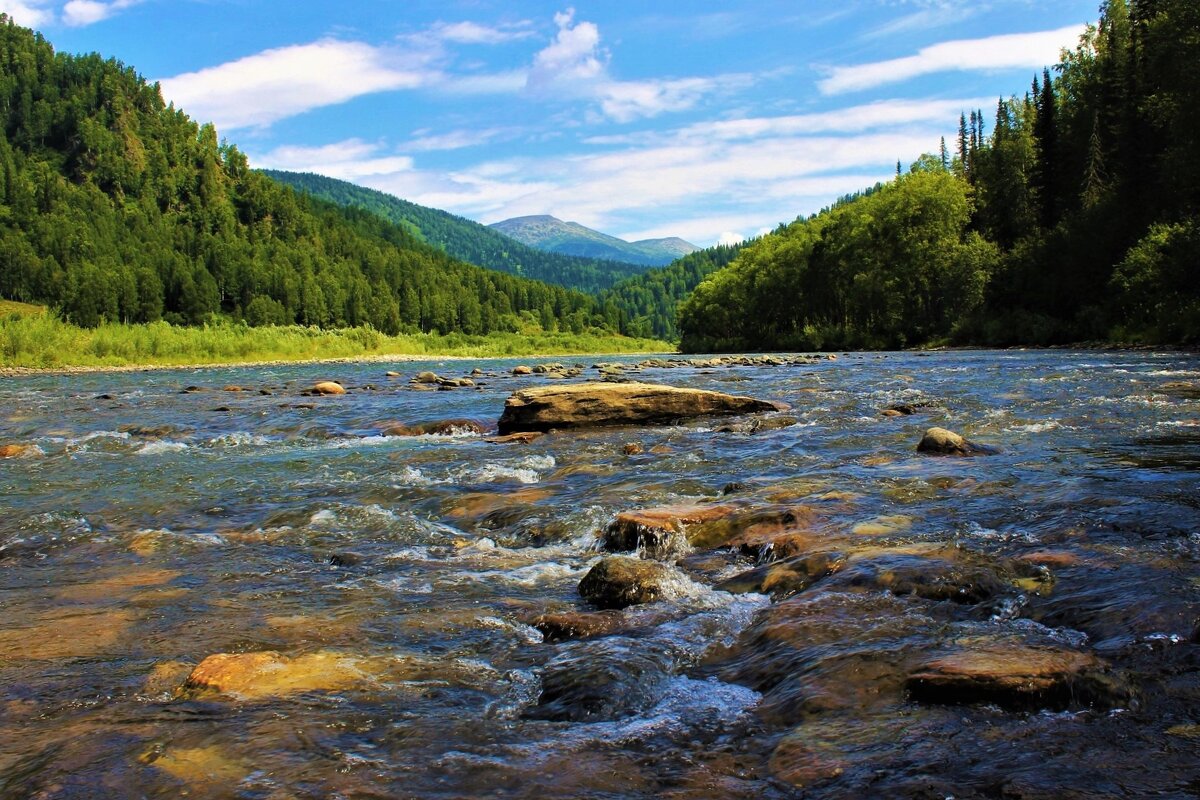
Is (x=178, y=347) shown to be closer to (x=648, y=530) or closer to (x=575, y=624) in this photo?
(x=648, y=530)

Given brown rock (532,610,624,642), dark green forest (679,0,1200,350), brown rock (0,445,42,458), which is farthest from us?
dark green forest (679,0,1200,350)

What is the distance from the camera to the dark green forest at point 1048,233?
36188 millimetres

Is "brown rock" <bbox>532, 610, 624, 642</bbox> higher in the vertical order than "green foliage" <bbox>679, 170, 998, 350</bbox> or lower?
lower

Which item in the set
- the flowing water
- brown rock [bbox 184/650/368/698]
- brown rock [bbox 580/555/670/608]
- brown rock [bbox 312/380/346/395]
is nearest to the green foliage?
brown rock [bbox 312/380/346/395]

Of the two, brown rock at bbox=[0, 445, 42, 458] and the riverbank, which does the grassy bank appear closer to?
the riverbank

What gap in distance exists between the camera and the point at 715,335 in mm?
110438

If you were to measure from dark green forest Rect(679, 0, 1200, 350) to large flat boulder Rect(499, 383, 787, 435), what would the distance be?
2709 cm

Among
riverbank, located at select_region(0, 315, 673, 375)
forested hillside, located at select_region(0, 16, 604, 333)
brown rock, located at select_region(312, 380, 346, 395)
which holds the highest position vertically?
forested hillside, located at select_region(0, 16, 604, 333)

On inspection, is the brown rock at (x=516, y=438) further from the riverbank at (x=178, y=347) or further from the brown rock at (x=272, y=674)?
the riverbank at (x=178, y=347)

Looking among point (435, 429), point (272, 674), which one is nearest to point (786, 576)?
point (272, 674)

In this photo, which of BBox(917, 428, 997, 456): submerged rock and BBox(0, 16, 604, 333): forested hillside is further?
BBox(0, 16, 604, 333): forested hillside

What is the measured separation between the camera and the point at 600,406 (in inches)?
645

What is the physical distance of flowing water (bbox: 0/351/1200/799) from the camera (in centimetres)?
330

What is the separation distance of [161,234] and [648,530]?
497 feet
